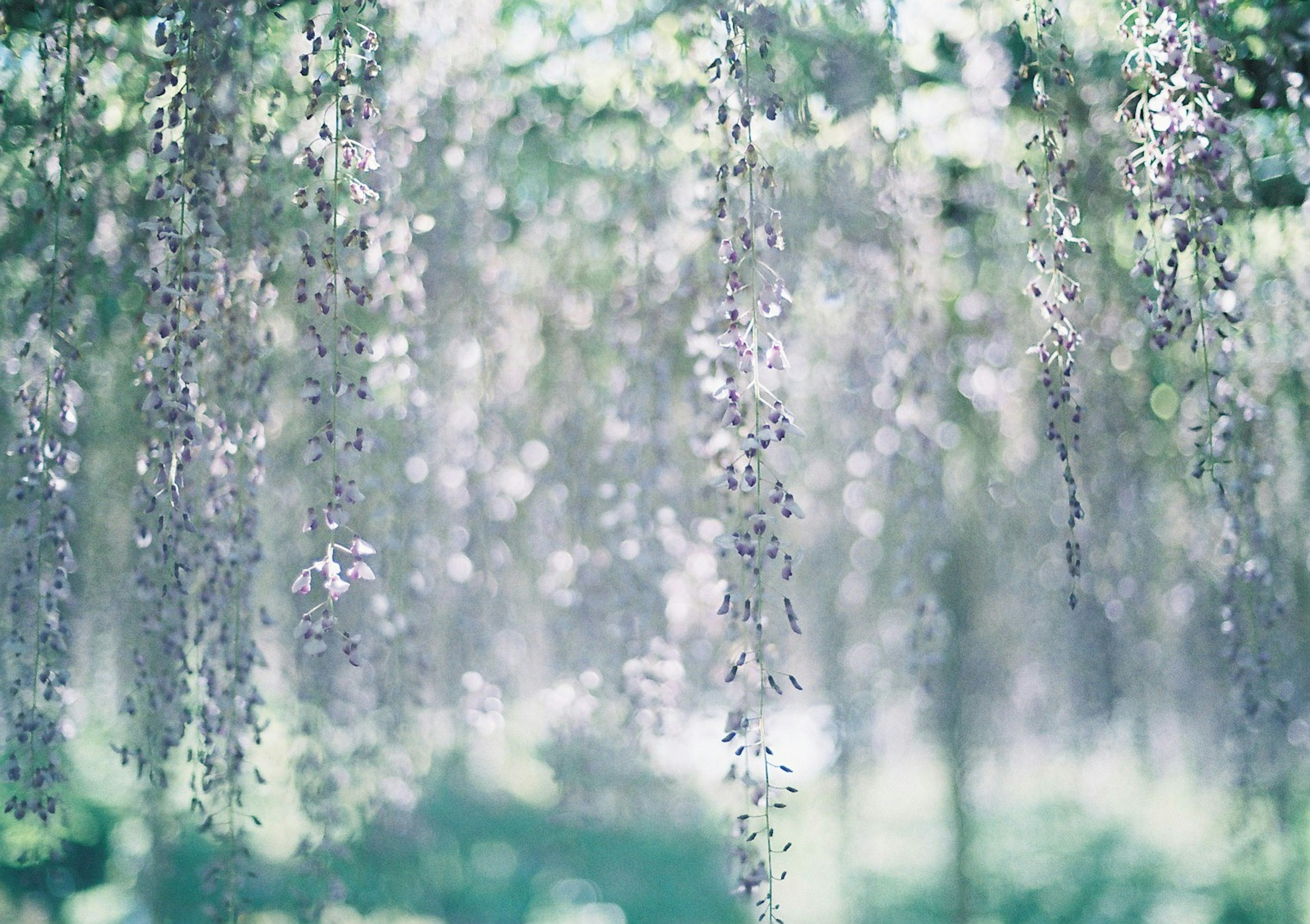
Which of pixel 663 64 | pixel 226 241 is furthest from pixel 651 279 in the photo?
pixel 226 241

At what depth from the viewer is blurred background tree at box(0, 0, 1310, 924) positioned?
1897mm

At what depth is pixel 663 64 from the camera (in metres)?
2.75

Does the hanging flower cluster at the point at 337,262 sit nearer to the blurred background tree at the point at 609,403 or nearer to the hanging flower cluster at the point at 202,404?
the blurred background tree at the point at 609,403

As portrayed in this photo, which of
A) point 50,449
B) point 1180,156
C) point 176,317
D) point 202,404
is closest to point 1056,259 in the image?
point 1180,156

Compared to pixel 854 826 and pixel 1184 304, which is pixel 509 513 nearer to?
pixel 1184 304

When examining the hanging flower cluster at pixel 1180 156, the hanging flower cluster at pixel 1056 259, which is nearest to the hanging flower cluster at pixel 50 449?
the hanging flower cluster at pixel 1056 259

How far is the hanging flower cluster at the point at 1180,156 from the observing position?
5.39 ft

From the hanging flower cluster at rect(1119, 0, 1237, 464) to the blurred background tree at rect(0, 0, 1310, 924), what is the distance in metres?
0.02

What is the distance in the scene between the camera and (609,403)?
3.41 metres

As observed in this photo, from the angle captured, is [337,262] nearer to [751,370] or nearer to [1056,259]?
[751,370]

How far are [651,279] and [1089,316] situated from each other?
147cm

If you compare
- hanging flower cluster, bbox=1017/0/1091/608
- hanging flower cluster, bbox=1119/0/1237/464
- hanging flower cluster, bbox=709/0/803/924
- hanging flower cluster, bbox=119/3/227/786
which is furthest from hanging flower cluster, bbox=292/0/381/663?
hanging flower cluster, bbox=1119/0/1237/464

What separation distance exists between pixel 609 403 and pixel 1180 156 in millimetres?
2007

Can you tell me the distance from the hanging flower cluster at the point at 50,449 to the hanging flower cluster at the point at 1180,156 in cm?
182
